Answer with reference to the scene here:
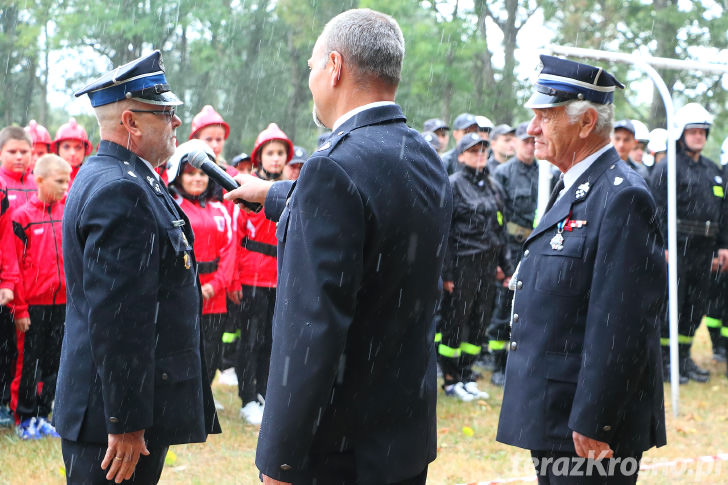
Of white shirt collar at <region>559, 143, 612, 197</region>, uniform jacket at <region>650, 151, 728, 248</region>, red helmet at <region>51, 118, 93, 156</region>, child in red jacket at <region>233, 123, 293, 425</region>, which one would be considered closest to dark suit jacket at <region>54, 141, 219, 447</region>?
white shirt collar at <region>559, 143, 612, 197</region>

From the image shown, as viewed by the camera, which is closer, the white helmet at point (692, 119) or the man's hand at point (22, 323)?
the man's hand at point (22, 323)

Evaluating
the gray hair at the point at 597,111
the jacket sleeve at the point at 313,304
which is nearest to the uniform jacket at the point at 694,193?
the gray hair at the point at 597,111

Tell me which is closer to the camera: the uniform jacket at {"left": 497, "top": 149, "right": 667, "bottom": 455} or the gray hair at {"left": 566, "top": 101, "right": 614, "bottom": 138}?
the uniform jacket at {"left": 497, "top": 149, "right": 667, "bottom": 455}

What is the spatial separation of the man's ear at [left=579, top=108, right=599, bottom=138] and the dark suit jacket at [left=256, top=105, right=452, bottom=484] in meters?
1.11

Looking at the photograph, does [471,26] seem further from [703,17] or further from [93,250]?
[93,250]

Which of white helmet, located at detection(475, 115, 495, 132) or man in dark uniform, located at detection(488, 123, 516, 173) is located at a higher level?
white helmet, located at detection(475, 115, 495, 132)

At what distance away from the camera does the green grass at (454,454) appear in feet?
17.8

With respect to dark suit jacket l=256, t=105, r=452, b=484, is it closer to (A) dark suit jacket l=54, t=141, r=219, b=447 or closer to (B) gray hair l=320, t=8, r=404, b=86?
(B) gray hair l=320, t=8, r=404, b=86

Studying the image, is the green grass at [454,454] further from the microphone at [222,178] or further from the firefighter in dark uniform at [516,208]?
the microphone at [222,178]

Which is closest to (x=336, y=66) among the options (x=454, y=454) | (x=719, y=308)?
(x=454, y=454)

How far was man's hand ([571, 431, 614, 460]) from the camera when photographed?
119 inches

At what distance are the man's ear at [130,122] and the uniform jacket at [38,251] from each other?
328 cm

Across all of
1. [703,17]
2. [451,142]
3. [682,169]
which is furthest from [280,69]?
[682,169]

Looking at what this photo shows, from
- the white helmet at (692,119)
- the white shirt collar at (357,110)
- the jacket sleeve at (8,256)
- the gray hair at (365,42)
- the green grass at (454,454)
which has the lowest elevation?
the green grass at (454,454)
